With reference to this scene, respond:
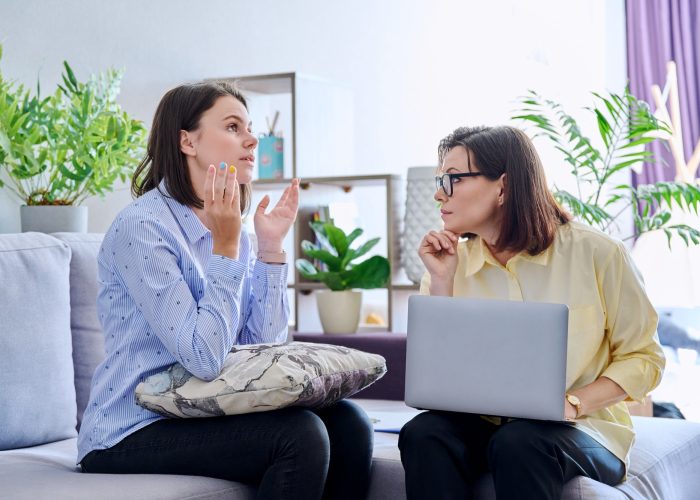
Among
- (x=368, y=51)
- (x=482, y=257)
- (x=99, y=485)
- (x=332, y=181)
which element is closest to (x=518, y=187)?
(x=482, y=257)

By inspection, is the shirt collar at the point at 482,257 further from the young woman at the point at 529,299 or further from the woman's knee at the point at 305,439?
the woman's knee at the point at 305,439

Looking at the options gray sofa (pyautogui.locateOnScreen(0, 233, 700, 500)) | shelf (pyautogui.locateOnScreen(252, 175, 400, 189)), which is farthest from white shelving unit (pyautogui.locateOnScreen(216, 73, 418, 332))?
gray sofa (pyautogui.locateOnScreen(0, 233, 700, 500))

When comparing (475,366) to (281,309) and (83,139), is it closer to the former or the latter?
(281,309)

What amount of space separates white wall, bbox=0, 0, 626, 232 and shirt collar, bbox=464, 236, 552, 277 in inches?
54.8

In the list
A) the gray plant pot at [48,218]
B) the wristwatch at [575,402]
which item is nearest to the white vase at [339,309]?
the gray plant pot at [48,218]

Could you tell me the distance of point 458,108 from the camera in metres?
5.09

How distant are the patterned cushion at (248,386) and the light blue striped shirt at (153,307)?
32mm

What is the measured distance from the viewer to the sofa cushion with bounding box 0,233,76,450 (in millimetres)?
1897

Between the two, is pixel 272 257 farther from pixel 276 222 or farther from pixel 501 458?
pixel 501 458

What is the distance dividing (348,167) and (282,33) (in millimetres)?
643

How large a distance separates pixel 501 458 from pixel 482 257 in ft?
1.49

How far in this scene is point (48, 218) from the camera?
233 cm

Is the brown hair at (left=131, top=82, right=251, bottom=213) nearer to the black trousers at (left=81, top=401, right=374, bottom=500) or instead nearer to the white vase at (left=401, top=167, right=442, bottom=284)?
the black trousers at (left=81, top=401, right=374, bottom=500)

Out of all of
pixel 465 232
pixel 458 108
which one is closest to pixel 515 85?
pixel 458 108
